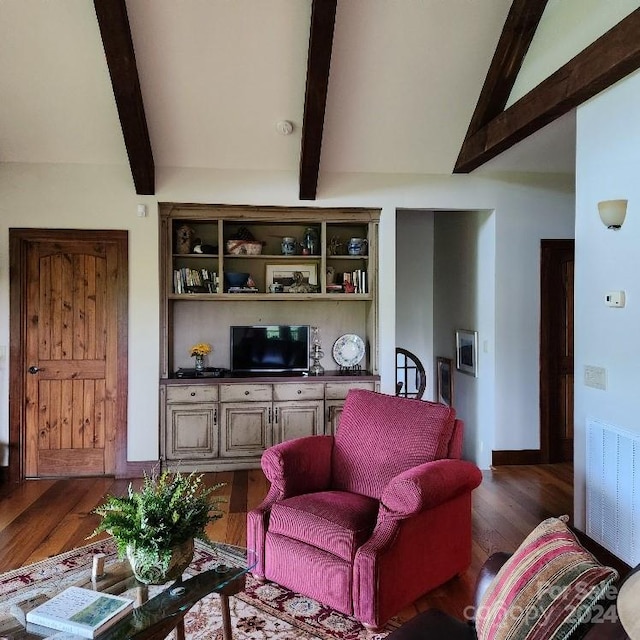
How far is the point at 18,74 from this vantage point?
3787 millimetres

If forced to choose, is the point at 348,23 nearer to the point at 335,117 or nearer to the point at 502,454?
the point at 335,117

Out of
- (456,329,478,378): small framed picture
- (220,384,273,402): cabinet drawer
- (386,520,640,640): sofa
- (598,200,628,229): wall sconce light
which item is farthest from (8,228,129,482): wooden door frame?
(598,200,628,229): wall sconce light

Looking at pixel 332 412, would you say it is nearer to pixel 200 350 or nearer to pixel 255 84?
pixel 200 350

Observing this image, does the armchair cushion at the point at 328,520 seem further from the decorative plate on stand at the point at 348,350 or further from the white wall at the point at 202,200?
the decorative plate on stand at the point at 348,350

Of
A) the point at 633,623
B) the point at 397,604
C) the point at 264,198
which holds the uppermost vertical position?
the point at 264,198

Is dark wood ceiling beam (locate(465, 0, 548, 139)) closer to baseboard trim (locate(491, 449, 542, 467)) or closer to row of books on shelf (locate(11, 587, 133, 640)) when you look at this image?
baseboard trim (locate(491, 449, 542, 467))

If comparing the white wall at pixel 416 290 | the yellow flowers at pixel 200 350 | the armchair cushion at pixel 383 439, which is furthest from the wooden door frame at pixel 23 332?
the white wall at pixel 416 290

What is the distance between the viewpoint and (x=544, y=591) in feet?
4.28

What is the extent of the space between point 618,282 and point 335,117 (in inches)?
96.8

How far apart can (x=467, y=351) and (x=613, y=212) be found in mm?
2654

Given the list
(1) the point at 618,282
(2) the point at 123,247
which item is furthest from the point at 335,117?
(1) the point at 618,282

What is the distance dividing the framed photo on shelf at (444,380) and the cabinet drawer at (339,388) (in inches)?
60.1

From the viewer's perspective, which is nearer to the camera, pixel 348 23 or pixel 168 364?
pixel 348 23

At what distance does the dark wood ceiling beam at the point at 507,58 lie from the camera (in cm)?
347
